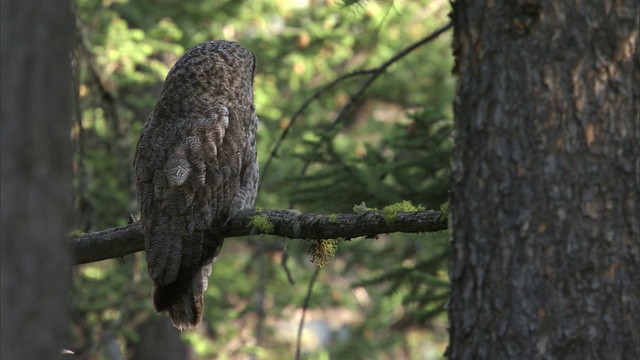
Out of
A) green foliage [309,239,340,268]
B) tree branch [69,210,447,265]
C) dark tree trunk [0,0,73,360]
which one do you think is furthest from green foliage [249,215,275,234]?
dark tree trunk [0,0,73,360]

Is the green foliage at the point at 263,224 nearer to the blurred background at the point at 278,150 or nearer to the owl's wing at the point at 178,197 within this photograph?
the owl's wing at the point at 178,197

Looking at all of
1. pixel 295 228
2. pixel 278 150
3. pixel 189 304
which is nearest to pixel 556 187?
pixel 295 228

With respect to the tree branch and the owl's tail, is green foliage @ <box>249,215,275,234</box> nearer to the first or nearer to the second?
the tree branch

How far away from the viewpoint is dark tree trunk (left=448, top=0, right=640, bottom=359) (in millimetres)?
3510

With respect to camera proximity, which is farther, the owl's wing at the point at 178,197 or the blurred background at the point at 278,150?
the blurred background at the point at 278,150

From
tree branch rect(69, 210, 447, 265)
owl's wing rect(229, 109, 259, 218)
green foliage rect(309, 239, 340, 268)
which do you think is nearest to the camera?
tree branch rect(69, 210, 447, 265)

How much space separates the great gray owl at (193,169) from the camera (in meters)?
5.87

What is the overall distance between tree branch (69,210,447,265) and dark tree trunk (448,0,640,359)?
0.74 m

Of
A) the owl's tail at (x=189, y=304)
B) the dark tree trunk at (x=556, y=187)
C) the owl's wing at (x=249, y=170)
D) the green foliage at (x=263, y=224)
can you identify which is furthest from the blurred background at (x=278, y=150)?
the dark tree trunk at (x=556, y=187)

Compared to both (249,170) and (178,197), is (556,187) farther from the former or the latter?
(249,170)

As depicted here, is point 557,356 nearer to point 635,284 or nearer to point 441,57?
point 635,284

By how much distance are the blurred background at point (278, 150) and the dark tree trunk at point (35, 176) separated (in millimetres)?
4122

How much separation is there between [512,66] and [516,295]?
0.83 metres

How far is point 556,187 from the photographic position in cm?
355
